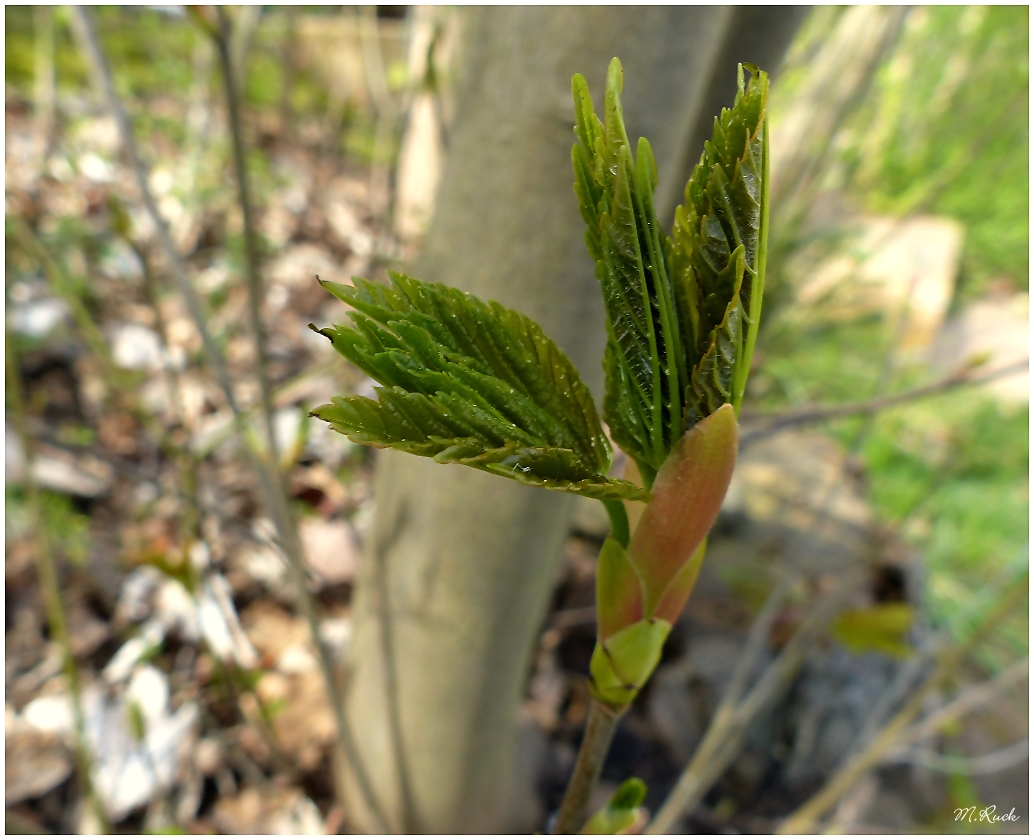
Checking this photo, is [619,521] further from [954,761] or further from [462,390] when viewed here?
[954,761]

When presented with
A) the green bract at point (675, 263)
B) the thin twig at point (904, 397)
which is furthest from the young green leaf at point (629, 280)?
the thin twig at point (904, 397)

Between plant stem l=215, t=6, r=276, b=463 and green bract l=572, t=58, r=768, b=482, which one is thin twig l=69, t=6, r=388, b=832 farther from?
green bract l=572, t=58, r=768, b=482

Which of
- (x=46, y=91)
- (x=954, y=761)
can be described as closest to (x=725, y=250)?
(x=954, y=761)

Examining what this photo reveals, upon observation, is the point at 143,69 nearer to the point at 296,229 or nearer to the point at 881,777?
the point at 296,229

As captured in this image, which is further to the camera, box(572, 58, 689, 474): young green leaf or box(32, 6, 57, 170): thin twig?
box(32, 6, 57, 170): thin twig

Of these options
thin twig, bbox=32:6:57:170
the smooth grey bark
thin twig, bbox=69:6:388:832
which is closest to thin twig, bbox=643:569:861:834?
the smooth grey bark
